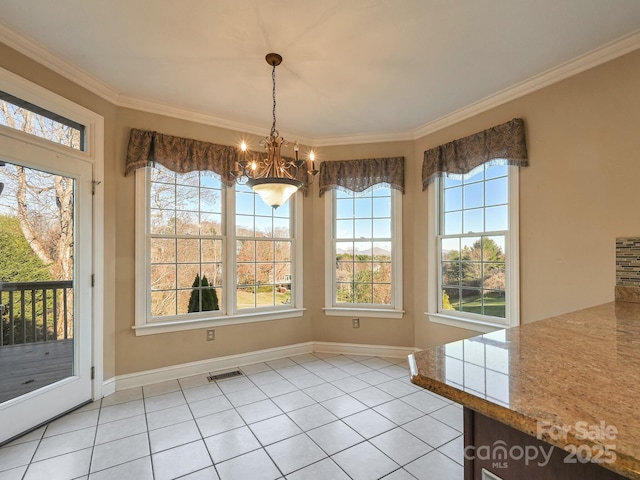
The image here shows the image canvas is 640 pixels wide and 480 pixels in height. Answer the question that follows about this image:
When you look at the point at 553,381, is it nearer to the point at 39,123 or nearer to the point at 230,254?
the point at 230,254

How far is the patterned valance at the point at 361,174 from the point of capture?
12.9 feet

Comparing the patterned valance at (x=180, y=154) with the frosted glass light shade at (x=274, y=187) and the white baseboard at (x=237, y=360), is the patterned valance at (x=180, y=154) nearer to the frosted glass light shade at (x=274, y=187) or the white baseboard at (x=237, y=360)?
the frosted glass light shade at (x=274, y=187)

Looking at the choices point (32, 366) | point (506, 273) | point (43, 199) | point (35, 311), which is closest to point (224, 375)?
point (32, 366)

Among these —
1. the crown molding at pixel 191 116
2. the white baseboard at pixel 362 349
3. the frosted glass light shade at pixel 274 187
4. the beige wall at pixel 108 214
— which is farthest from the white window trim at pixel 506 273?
the beige wall at pixel 108 214

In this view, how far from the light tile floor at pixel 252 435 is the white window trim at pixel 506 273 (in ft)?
2.93

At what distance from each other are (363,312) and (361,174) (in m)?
1.78

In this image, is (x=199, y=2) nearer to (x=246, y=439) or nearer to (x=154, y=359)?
(x=246, y=439)

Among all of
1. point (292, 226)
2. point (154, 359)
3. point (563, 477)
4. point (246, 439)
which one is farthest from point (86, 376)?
point (563, 477)

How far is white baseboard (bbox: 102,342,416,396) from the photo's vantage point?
3.10 m

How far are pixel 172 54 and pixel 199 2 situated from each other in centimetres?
66

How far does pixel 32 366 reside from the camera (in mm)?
2404

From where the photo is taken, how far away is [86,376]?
2.77 meters

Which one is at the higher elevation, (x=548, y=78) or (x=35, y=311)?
(x=548, y=78)

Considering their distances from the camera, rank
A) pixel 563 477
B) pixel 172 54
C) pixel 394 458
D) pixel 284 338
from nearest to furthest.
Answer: pixel 563 477
pixel 394 458
pixel 172 54
pixel 284 338
